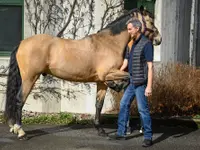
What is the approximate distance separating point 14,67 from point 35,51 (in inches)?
19.8

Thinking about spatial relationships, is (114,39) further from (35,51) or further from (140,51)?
(35,51)

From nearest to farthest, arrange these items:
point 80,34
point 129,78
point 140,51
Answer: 1. point 140,51
2. point 129,78
3. point 80,34

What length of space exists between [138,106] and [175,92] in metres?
2.05

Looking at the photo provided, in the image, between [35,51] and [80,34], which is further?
[80,34]

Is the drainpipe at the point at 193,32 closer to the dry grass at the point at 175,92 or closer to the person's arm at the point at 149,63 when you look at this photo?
the dry grass at the point at 175,92

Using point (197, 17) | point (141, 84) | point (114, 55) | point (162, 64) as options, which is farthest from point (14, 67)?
point (197, 17)

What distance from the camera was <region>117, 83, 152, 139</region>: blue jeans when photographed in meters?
6.75

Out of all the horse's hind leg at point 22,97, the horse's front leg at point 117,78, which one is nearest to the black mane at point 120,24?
the horse's front leg at point 117,78

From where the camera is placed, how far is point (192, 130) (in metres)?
8.11

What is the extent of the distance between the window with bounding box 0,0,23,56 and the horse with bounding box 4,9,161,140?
265 cm

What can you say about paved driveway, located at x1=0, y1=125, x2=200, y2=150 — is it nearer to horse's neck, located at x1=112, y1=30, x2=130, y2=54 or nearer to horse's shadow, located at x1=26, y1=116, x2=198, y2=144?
horse's shadow, located at x1=26, y1=116, x2=198, y2=144

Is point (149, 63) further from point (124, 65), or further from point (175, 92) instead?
point (175, 92)

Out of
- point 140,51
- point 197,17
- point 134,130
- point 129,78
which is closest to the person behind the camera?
point 140,51

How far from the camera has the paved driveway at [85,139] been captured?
6.92 m
